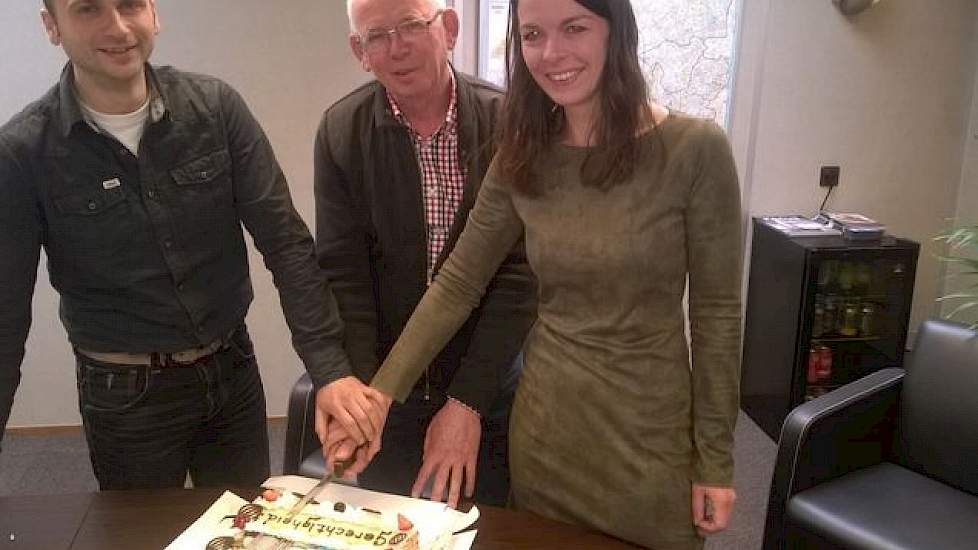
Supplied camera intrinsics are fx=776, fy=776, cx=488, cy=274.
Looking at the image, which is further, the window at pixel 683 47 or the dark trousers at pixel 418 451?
the window at pixel 683 47

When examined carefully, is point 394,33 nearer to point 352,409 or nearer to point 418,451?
point 352,409

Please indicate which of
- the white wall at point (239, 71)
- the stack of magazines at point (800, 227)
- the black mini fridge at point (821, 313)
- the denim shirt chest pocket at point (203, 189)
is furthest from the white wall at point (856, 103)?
the denim shirt chest pocket at point (203, 189)

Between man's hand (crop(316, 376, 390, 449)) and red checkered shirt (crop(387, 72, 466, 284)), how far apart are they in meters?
0.36

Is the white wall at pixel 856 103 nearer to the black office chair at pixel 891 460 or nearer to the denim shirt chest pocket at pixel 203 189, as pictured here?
the black office chair at pixel 891 460

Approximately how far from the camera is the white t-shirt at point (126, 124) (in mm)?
1453

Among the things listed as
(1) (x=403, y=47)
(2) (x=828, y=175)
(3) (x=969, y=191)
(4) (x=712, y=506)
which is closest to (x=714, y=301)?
(4) (x=712, y=506)

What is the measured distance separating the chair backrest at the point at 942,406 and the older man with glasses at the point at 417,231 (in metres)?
1.44

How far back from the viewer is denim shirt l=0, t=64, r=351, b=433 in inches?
55.4

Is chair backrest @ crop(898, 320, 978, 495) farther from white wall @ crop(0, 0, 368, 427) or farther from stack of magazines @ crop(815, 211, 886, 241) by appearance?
white wall @ crop(0, 0, 368, 427)

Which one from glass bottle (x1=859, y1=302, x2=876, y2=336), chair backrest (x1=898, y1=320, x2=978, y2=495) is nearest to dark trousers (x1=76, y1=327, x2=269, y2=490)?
chair backrest (x1=898, y1=320, x2=978, y2=495)

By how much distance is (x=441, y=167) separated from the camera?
61.6 inches

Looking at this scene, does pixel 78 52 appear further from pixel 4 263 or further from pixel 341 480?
pixel 341 480

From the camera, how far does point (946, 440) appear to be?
2.28 meters

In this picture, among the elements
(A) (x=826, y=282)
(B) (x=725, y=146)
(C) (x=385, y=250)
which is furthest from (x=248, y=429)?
(A) (x=826, y=282)
